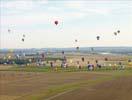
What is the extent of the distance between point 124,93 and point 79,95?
385cm

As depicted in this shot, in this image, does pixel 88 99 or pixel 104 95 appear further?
pixel 104 95

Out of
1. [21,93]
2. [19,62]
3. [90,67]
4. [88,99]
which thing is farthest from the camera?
[19,62]

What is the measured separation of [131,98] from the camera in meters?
31.1

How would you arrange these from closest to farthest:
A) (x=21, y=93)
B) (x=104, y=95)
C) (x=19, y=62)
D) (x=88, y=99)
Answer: (x=88, y=99)
(x=104, y=95)
(x=21, y=93)
(x=19, y=62)

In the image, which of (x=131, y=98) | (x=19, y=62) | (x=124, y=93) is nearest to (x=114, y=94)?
(x=124, y=93)

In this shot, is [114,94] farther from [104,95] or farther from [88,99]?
[88,99]

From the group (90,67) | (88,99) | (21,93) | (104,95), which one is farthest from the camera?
(90,67)

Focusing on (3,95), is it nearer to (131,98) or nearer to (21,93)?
(21,93)

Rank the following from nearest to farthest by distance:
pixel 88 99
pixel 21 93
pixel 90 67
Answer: pixel 88 99, pixel 21 93, pixel 90 67

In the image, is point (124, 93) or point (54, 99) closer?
point (54, 99)

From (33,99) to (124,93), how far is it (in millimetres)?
7957

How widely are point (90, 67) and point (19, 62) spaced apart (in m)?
36.5

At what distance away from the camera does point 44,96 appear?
111 feet

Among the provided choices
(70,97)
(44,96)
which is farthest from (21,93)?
(70,97)
